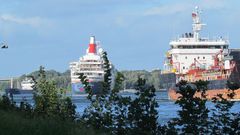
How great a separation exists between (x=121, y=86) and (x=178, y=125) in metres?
2.18

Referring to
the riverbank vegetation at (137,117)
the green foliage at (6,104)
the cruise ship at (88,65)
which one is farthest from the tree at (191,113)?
the cruise ship at (88,65)

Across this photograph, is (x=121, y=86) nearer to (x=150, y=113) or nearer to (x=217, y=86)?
(x=150, y=113)

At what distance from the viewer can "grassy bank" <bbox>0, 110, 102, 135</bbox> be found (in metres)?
11.8

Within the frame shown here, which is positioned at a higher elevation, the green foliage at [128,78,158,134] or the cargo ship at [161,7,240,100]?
the cargo ship at [161,7,240,100]

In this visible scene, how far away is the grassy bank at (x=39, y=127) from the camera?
11.8m

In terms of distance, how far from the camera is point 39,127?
40.3 ft

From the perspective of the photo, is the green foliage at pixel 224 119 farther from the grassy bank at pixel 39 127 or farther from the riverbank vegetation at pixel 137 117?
the grassy bank at pixel 39 127

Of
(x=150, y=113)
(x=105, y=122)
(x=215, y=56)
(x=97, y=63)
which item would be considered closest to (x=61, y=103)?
(x=105, y=122)

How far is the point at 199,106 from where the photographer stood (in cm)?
1311

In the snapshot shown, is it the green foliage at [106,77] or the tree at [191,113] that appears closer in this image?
the tree at [191,113]

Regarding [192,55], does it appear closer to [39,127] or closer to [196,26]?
[196,26]

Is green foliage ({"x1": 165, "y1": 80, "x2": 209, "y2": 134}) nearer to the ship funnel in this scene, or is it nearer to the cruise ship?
the cruise ship

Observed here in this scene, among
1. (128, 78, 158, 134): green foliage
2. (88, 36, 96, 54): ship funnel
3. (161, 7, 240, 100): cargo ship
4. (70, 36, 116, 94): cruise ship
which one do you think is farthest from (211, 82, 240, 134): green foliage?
(88, 36, 96, 54): ship funnel

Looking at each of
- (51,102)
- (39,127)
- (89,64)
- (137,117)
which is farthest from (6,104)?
(89,64)
